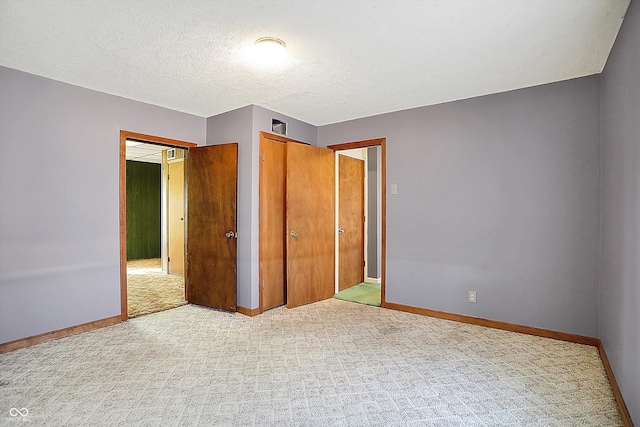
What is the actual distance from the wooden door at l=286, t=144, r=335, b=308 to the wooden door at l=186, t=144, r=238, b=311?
2.22ft

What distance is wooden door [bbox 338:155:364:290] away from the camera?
5.03m

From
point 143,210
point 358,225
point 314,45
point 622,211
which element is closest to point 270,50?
point 314,45

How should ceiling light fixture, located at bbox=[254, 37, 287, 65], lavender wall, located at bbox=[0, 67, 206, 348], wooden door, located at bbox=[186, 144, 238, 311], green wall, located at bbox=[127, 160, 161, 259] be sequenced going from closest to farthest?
ceiling light fixture, located at bbox=[254, 37, 287, 65]
lavender wall, located at bbox=[0, 67, 206, 348]
wooden door, located at bbox=[186, 144, 238, 311]
green wall, located at bbox=[127, 160, 161, 259]

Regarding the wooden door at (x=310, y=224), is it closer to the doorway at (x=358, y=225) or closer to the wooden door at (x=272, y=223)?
the wooden door at (x=272, y=223)

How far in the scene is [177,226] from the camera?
20.0 feet

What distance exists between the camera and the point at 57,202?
3.10 meters

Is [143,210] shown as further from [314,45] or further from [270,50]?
[314,45]

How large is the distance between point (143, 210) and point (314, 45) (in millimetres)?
7390

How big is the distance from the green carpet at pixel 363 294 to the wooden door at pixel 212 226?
1600mm

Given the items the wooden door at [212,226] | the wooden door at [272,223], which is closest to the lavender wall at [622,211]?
the wooden door at [272,223]

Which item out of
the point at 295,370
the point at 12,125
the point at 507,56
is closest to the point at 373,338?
the point at 295,370

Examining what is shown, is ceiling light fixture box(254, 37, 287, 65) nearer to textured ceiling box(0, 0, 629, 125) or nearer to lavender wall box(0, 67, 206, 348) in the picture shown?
textured ceiling box(0, 0, 629, 125)

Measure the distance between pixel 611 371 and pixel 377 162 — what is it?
156 inches

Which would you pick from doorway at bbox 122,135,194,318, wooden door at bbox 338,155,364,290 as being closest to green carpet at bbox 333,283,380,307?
wooden door at bbox 338,155,364,290
